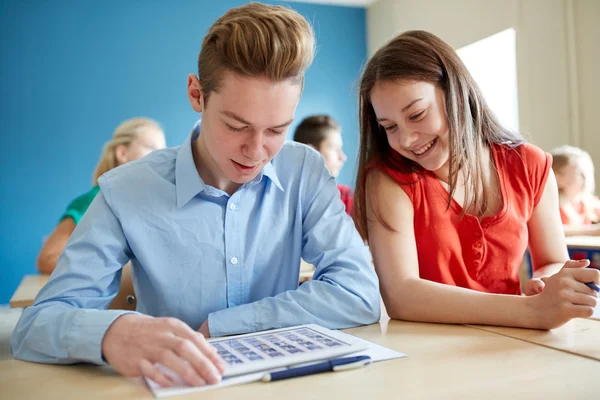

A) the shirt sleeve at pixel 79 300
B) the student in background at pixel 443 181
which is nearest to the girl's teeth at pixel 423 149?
the student in background at pixel 443 181

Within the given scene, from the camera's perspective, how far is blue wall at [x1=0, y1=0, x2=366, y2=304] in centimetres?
541

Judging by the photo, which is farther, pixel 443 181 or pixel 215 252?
pixel 443 181

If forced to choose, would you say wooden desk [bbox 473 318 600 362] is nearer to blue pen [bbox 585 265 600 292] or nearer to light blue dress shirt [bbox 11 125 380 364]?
blue pen [bbox 585 265 600 292]

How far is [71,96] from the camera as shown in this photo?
18.6ft

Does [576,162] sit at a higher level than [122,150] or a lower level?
lower

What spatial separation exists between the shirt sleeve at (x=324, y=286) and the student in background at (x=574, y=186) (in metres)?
2.68

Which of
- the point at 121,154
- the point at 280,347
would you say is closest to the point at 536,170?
the point at 280,347

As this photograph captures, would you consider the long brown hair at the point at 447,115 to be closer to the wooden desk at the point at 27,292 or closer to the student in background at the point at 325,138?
the wooden desk at the point at 27,292

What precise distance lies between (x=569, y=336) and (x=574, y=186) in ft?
9.68

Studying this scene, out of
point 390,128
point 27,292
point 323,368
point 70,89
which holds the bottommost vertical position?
point 27,292

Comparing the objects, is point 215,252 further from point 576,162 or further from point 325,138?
point 576,162

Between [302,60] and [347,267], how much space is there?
1.42 ft

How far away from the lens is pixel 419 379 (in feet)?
2.46

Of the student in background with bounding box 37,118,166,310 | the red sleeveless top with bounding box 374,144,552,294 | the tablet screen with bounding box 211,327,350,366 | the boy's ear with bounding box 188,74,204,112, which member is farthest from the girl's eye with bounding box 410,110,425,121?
the student in background with bounding box 37,118,166,310
